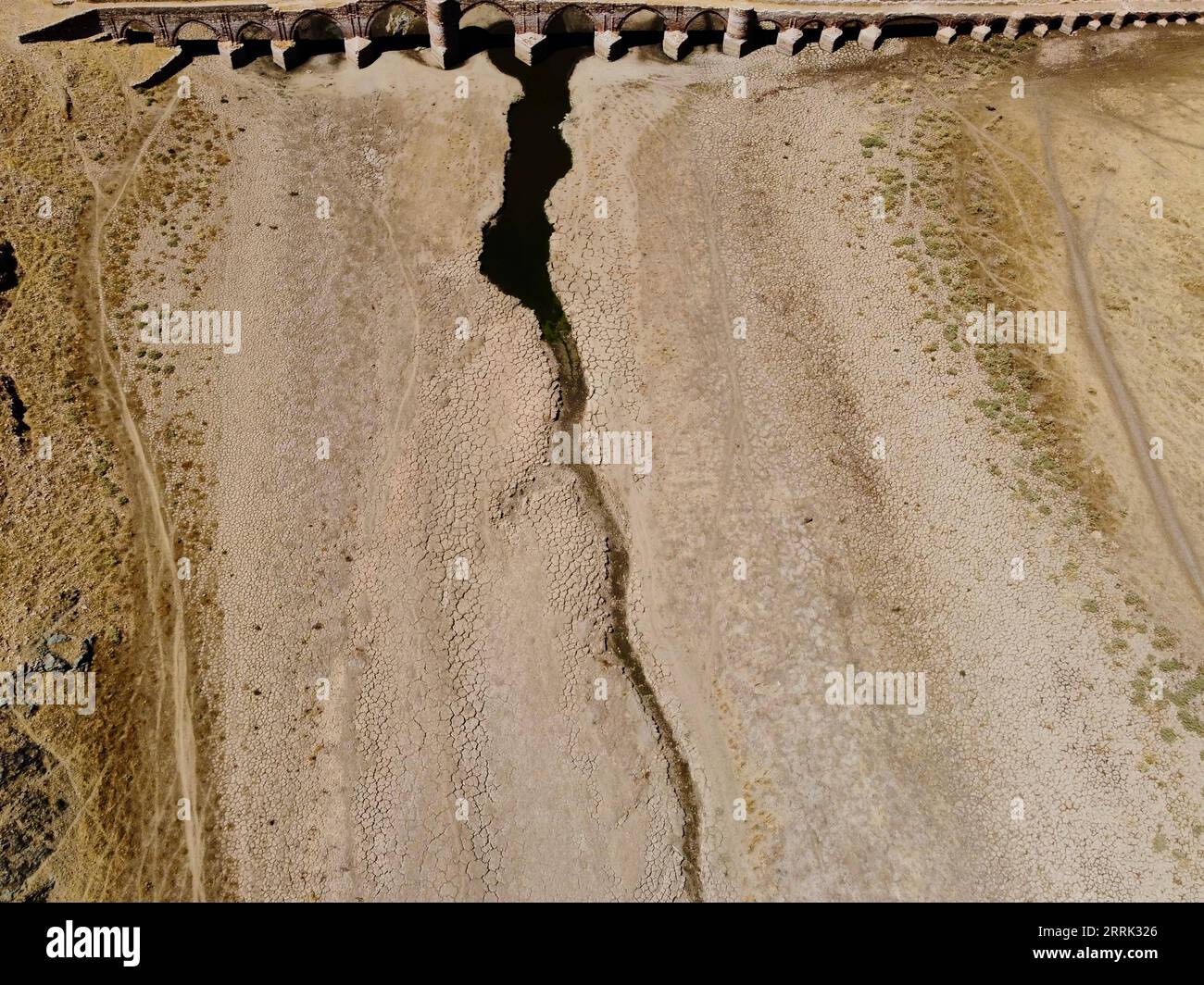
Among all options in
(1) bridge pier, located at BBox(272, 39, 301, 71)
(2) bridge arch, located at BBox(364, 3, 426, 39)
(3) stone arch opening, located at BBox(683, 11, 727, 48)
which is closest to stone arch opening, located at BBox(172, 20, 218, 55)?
(1) bridge pier, located at BBox(272, 39, 301, 71)

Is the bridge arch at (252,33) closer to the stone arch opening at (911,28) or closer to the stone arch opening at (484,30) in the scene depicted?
the stone arch opening at (484,30)

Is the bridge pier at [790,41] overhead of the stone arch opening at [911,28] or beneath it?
beneath

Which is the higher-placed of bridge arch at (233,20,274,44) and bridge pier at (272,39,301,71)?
bridge arch at (233,20,274,44)

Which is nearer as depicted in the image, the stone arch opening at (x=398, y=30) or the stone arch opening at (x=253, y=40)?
the stone arch opening at (x=253, y=40)

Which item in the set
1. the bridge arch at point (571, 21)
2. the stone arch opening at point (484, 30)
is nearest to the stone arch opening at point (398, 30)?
the stone arch opening at point (484, 30)

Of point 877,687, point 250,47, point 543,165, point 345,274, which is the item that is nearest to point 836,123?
point 543,165

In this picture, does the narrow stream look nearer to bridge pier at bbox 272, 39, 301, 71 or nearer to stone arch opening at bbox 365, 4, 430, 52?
stone arch opening at bbox 365, 4, 430, 52

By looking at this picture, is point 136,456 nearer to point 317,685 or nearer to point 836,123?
point 317,685
